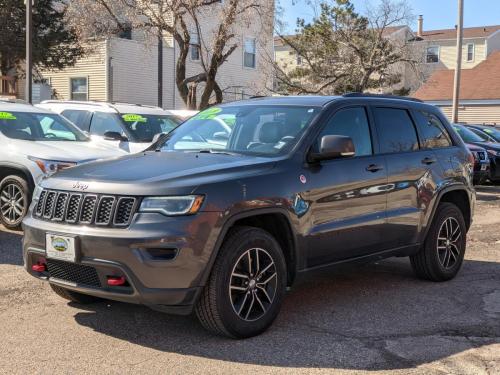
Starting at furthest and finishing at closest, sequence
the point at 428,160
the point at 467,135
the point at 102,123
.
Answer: the point at 467,135
the point at 102,123
the point at 428,160

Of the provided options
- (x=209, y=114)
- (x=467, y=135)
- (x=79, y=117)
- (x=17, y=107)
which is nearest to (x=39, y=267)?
(x=209, y=114)

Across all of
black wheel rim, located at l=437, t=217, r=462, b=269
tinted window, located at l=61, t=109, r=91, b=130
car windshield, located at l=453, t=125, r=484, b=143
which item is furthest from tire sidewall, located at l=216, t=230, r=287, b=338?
car windshield, located at l=453, t=125, r=484, b=143

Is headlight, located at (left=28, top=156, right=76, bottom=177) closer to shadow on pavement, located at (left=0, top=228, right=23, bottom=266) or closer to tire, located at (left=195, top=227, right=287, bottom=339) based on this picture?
shadow on pavement, located at (left=0, top=228, right=23, bottom=266)

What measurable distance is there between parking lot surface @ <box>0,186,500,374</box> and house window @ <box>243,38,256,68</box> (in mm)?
26750

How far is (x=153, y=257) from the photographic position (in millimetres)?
4188

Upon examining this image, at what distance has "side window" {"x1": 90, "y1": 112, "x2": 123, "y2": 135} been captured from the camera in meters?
11.6

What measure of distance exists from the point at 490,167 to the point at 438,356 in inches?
482

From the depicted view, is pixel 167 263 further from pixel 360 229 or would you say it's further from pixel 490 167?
pixel 490 167

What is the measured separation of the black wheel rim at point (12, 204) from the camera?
8586mm

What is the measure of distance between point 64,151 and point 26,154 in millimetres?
491

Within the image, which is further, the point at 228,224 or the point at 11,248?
the point at 11,248

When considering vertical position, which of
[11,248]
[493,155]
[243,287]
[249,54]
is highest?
[249,54]

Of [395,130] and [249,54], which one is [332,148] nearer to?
[395,130]

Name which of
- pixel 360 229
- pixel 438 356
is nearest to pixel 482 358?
pixel 438 356
